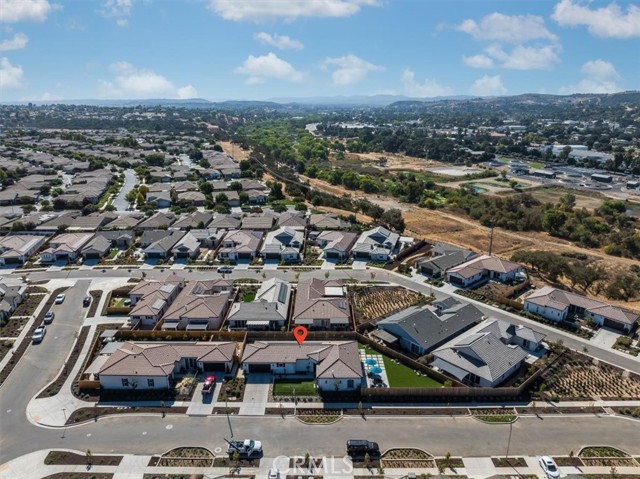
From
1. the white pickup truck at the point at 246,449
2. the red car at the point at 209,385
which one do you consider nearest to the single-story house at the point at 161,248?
the red car at the point at 209,385

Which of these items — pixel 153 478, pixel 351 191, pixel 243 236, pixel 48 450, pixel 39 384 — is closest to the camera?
pixel 153 478

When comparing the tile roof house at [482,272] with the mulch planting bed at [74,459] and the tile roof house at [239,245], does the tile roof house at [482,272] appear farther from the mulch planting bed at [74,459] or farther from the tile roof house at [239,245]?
the mulch planting bed at [74,459]

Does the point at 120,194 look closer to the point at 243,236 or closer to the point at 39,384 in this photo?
the point at 243,236

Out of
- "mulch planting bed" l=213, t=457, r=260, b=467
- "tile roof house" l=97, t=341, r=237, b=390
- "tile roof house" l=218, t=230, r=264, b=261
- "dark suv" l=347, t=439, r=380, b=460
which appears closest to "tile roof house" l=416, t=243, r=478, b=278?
"tile roof house" l=218, t=230, r=264, b=261

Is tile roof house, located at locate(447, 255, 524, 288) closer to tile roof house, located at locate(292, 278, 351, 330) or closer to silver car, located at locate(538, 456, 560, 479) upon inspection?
tile roof house, located at locate(292, 278, 351, 330)

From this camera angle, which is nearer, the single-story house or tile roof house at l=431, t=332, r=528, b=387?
tile roof house at l=431, t=332, r=528, b=387

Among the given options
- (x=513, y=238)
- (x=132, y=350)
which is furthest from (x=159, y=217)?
(x=513, y=238)

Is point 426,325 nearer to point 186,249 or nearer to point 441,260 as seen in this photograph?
point 441,260
